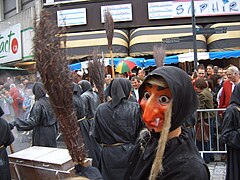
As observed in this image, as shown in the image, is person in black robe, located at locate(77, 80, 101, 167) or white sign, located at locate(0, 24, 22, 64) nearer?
person in black robe, located at locate(77, 80, 101, 167)

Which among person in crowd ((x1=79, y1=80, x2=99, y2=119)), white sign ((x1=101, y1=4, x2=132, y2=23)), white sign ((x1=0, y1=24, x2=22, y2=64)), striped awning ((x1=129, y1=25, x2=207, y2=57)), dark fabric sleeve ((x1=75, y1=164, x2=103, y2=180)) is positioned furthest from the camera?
white sign ((x1=0, y1=24, x2=22, y2=64))

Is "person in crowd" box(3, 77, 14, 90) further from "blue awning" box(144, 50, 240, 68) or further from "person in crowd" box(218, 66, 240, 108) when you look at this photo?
"person in crowd" box(218, 66, 240, 108)

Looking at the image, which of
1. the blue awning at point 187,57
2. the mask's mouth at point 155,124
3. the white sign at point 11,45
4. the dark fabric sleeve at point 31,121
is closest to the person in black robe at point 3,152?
the dark fabric sleeve at point 31,121

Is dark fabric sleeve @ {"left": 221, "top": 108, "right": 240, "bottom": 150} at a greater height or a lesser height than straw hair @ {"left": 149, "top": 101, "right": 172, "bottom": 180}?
lesser

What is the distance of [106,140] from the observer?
4320 millimetres

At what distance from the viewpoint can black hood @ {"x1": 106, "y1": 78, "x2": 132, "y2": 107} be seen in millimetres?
4367

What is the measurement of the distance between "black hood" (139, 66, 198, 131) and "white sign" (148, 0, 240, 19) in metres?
17.4

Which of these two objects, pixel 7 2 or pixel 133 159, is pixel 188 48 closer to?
pixel 133 159

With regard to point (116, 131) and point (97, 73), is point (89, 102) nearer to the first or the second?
point (97, 73)

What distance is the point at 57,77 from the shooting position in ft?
7.39

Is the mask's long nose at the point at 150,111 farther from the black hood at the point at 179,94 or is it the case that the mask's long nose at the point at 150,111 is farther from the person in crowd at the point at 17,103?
the person in crowd at the point at 17,103

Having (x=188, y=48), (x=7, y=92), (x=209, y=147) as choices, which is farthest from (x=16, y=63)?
(x=209, y=147)

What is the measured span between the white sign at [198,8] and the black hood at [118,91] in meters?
14.9

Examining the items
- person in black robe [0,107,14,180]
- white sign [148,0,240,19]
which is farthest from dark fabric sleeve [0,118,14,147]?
white sign [148,0,240,19]
